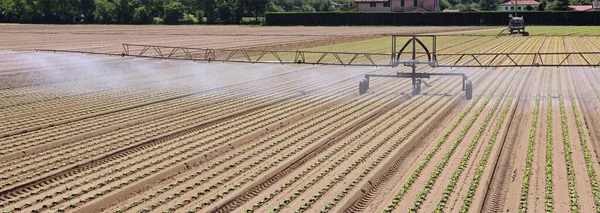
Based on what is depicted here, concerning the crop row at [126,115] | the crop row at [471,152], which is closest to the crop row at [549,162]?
the crop row at [471,152]

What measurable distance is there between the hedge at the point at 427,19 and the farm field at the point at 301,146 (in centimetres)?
6901

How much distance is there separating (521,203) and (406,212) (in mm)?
1984

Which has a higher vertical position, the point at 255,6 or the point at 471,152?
the point at 255,6

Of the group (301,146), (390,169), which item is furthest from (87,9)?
(390,169)

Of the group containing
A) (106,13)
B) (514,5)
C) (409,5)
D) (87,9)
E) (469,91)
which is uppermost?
(514,5)

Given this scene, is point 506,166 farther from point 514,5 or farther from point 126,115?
point 514,5

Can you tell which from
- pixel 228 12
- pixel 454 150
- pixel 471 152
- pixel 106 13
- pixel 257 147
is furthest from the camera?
pixel 106 13

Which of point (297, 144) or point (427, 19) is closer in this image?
point (297, 144)

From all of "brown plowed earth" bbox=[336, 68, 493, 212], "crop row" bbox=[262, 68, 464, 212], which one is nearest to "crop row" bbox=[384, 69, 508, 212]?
"brown plowed earth" bbox=[336, 68, 493, 212]

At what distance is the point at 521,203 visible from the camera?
11.0 meters

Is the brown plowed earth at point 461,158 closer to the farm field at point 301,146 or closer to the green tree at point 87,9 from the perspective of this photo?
the farm field at point 301,146

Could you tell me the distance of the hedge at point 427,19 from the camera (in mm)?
92562

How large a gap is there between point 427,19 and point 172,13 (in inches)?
1831

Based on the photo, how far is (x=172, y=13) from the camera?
119 meters
